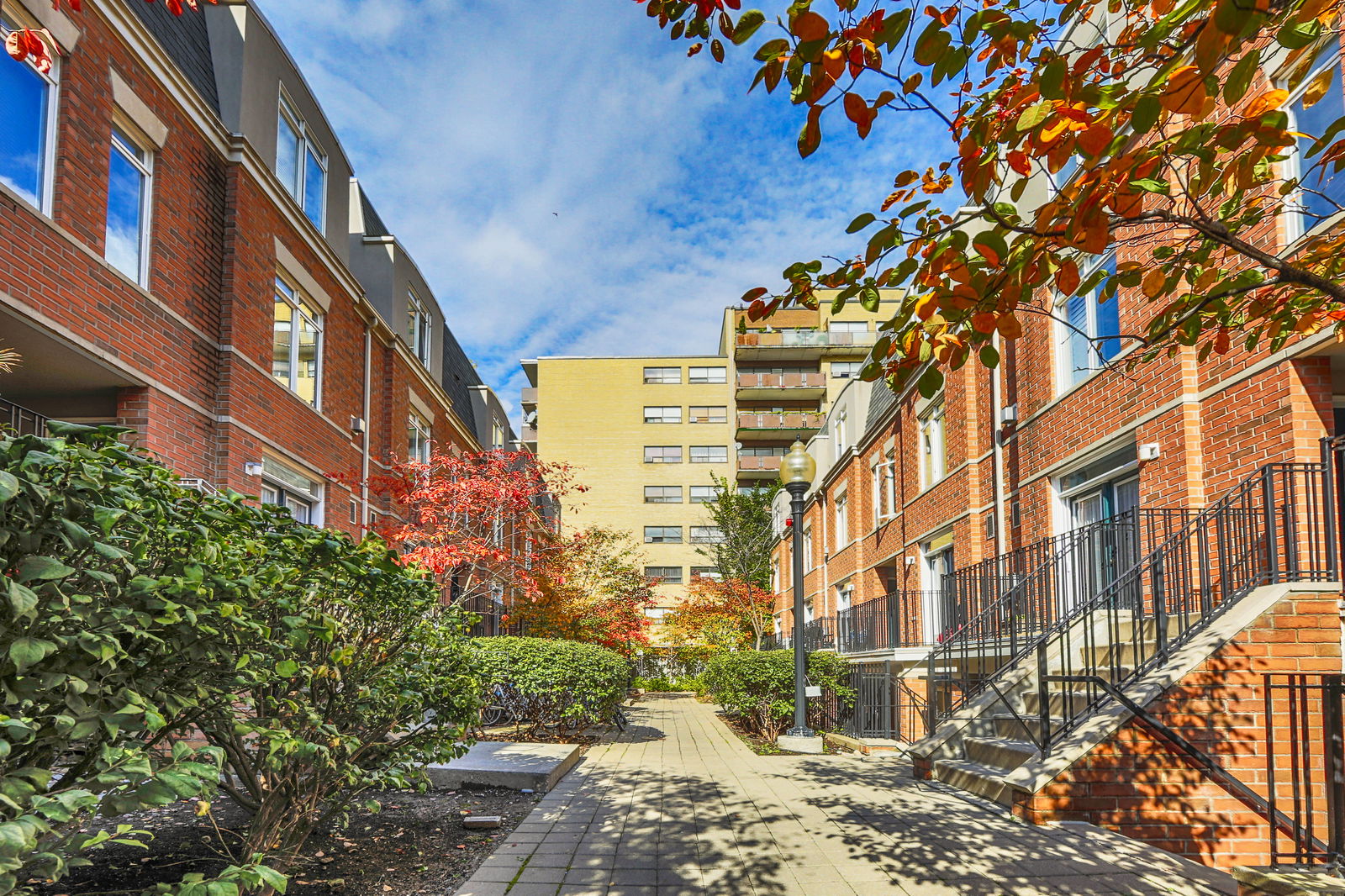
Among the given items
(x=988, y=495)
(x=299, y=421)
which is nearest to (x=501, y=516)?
(x=299, y=421)

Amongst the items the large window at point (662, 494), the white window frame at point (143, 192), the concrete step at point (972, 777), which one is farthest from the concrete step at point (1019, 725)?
the large window at point (662, 494)

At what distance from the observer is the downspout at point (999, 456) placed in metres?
15.0

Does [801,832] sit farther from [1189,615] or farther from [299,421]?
[299,421]

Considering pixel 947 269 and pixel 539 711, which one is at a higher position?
pixel 947 269

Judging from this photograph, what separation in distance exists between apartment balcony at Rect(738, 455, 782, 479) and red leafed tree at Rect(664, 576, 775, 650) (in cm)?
1606

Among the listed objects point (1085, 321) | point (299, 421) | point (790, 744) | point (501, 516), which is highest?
point (1085, 321)

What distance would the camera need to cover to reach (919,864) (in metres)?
6.03

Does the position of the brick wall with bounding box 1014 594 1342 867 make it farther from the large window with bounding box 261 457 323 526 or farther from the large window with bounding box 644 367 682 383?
the large window with bounding box 644 367 682 383

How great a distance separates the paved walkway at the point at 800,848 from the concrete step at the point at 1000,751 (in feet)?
2.10

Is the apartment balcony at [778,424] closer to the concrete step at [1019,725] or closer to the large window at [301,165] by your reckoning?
the large window at [301,165]

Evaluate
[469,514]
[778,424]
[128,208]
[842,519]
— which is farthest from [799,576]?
[778,424]

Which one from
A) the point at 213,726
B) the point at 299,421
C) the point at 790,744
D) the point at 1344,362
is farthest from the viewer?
the point at 299,421

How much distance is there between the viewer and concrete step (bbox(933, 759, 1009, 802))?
8.11 metres

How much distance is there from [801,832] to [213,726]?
4385mm
